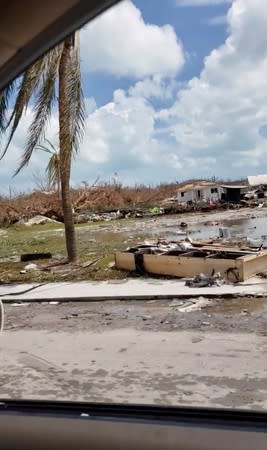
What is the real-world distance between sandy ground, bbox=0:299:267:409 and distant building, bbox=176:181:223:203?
4101cm

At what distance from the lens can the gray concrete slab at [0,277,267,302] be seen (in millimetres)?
7555

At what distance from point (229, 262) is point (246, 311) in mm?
1965

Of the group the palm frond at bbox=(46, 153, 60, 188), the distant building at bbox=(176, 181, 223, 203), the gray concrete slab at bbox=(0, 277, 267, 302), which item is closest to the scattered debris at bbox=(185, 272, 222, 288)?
the gray concrete slab at bbox=(0, 277, 267, 302)

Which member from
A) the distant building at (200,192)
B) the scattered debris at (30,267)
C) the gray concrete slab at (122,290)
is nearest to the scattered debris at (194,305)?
the gray concrete slab at (122,290)

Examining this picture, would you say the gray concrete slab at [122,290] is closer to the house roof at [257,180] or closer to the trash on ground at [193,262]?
the trash on ground at [193,262]

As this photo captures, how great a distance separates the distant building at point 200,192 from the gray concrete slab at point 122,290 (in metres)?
38.7

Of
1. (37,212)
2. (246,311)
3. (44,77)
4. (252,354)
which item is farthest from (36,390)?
(37,212)

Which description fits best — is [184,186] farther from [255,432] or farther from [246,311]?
[255,432]

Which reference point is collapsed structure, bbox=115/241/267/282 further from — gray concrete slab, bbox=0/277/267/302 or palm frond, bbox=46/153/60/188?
palm frond, bbox=46/153/60/188

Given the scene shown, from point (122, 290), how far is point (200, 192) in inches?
1621

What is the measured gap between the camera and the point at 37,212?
109 ft

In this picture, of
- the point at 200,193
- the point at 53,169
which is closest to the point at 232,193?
the point at 200,193

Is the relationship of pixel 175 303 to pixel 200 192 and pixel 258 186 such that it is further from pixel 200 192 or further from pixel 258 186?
pixel 258 186

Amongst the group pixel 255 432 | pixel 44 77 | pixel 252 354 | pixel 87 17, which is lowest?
pixel 252 354
